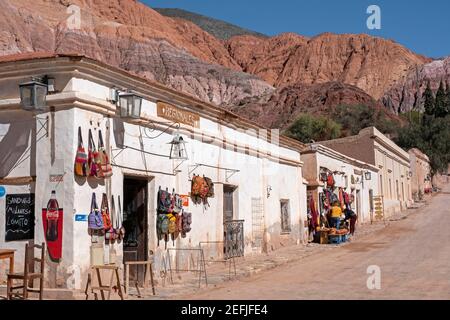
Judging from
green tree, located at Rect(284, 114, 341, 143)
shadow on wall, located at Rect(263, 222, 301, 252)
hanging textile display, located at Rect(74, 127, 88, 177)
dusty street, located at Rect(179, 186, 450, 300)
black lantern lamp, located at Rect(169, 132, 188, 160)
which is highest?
green tree, located at Rect(284, 114, 341, 143)

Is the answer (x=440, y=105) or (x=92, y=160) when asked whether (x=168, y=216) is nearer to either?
(x=92, y=160)

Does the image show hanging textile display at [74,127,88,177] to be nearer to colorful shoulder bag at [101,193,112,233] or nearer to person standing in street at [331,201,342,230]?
colorful shoulder bag at [101,193,112,233]

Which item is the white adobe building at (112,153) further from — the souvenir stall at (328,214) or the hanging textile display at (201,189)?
the souvenir stall at (328,214)

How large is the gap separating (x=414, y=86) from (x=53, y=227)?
128 m

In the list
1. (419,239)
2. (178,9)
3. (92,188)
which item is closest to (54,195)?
(92,188)

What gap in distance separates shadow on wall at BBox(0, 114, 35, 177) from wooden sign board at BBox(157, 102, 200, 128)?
9.70ft

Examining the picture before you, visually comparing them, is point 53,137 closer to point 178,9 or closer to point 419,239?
point 419,239

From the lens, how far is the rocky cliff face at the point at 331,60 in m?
134

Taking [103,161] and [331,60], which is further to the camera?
[331,60]

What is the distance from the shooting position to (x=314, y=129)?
5978cm

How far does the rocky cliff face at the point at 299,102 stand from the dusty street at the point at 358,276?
55869 millimetres

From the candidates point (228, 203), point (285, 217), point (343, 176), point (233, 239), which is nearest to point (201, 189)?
point (228, 203)

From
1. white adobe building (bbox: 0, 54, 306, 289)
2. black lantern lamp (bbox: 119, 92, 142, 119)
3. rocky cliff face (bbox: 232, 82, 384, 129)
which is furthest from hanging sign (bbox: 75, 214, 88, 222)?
rocky cliff face (bbox: 232, 82, 384, 129)

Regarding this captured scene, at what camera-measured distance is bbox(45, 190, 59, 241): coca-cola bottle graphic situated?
29.7 feet
